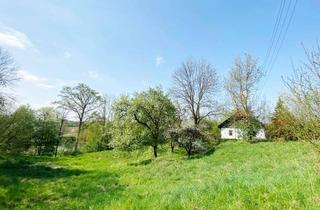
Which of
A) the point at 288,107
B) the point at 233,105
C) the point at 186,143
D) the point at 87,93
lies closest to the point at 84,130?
the point at 87,93

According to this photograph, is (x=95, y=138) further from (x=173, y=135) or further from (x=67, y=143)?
(x=173, y=135)

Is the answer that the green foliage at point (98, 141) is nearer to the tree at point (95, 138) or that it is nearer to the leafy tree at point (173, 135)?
the tree at point (95, 138)

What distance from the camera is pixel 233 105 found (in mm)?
41750

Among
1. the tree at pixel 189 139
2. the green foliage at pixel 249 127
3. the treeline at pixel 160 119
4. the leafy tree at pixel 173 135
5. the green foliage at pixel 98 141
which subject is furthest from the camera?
the green foliage at pixel 98 141

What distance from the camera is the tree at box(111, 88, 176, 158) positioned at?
26456 mm

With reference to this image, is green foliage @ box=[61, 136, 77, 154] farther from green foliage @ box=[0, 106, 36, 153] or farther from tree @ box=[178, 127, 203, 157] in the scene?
tree @ box=[178, 127, 203, 157]


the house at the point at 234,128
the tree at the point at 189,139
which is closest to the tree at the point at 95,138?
the house at the point at 234,128

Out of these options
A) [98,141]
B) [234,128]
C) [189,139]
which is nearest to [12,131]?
[189,139]

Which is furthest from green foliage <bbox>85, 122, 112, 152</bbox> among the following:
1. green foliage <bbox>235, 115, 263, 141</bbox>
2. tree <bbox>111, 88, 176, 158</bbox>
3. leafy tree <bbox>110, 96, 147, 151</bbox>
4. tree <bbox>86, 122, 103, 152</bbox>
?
green foliage <bbox>235, 115, 263, 141</bbox>

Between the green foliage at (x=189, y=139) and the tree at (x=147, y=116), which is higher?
the tree at (x=147, y=116)

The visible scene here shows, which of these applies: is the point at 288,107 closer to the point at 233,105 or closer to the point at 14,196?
the point at 14,196

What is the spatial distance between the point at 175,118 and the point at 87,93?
95.3 feet

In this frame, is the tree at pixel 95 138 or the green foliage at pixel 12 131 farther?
the tree at pixel 95 138

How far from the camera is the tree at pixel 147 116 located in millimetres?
26456
